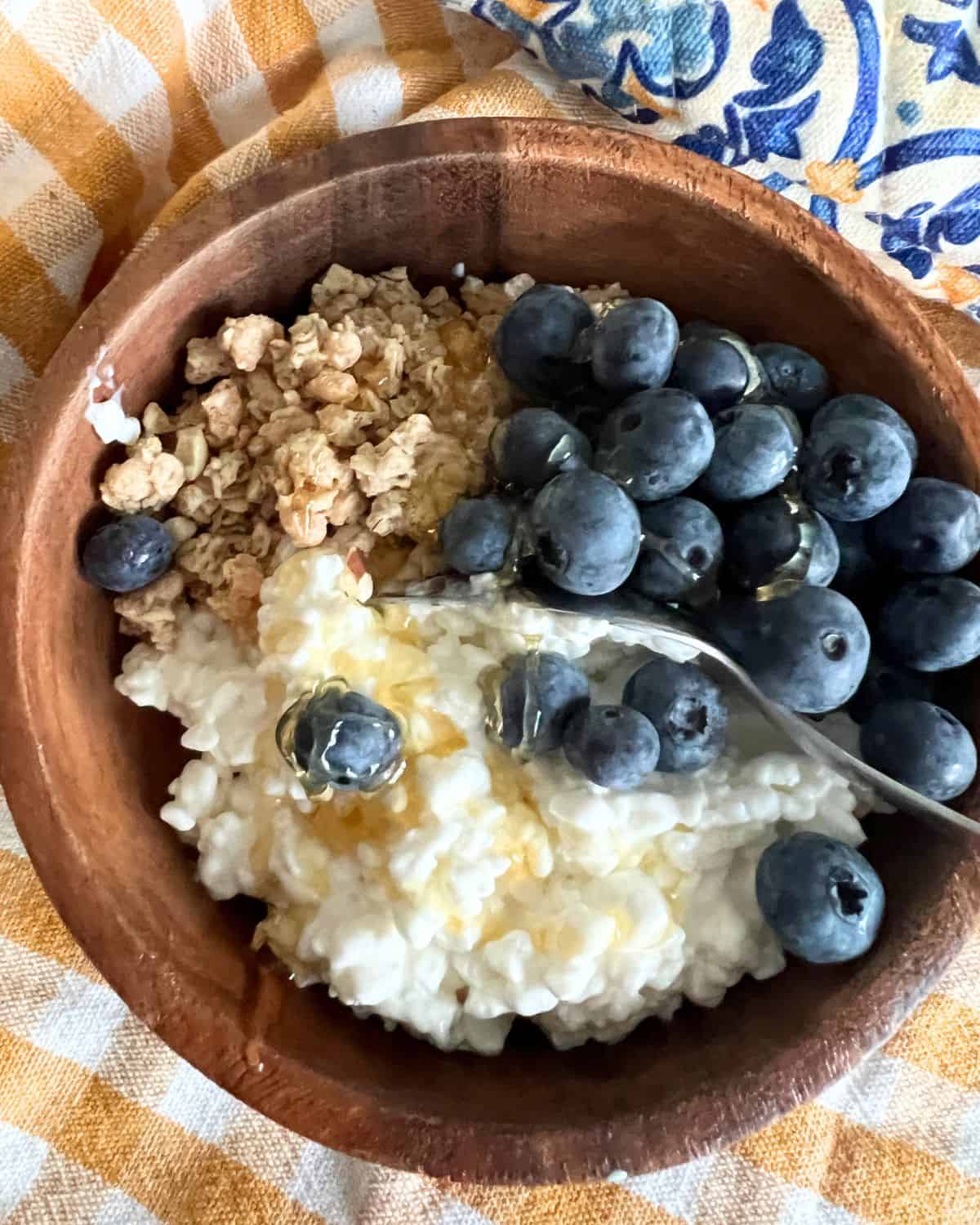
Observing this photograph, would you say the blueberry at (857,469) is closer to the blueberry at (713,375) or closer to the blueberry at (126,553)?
the blueberry at (713,375)

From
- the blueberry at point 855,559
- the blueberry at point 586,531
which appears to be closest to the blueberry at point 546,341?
the blueberry at point 586,531

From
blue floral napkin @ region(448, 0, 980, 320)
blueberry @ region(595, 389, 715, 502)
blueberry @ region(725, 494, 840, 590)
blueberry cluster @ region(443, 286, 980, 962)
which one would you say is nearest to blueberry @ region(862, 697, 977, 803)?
blueberry cluster @ region(443, 286, 980, 962)

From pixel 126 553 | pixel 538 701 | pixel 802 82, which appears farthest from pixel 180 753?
pixel 802 82

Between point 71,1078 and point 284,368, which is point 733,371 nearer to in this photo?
point 284,368

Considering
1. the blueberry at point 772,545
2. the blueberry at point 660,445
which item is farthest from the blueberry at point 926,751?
the blueberry at point 660,445

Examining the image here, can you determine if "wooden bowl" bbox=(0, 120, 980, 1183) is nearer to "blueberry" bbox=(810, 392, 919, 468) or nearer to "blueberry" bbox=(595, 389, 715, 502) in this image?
"blueberry" bbox=(810, 392, 919, 468)

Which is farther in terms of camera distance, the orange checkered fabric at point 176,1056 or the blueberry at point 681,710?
the orange checkered fabric at point 176,1056

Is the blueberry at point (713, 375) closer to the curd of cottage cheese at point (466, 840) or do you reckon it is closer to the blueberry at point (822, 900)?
the curd of cottage cheese at point (466, 840)

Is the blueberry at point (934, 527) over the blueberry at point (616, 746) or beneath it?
over
